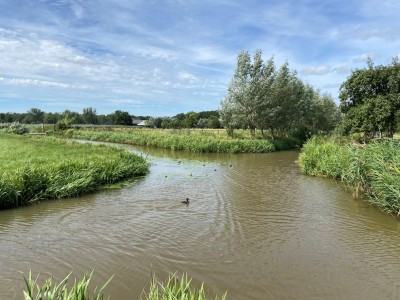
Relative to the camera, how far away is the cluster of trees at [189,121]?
92244 millimetres

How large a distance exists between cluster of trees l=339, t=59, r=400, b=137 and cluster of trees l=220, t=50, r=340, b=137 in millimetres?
10861

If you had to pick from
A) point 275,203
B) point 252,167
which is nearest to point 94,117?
point 252,167

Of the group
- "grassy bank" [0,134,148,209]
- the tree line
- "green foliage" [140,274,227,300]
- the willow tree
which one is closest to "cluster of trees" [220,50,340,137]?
the willow tree

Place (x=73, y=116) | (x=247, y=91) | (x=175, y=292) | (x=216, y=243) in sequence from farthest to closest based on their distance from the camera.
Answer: (x=73, y=116), (x=247, y=91), (x=216, y=243), (x=175, y=292)

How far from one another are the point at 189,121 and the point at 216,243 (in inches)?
3870

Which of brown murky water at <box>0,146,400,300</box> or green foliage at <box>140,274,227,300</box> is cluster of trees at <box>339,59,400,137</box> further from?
green foliage at <box>140,274,227,300</box>

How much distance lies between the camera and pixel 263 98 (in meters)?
38.6

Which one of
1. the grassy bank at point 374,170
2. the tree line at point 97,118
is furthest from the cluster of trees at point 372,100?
the tree line at point 97,118

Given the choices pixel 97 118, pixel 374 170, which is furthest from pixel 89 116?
pixel 374 170

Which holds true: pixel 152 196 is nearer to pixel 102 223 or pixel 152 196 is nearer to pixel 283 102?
pixel 102 223

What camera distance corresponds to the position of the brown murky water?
6.82 metres

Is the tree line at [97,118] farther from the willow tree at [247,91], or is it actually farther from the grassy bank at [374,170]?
the grassy bank at [374,170]

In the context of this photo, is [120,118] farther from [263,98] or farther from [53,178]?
[53,178]

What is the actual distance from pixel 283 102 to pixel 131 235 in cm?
3496
